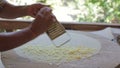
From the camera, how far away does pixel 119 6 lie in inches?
121

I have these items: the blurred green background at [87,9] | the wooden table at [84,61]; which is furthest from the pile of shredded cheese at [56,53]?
the blurred green background at [87,9]

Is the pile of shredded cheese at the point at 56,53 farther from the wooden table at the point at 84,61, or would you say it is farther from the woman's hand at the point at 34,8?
the woman's hand at the point at 34,8

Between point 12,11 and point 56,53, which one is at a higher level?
point 12,11

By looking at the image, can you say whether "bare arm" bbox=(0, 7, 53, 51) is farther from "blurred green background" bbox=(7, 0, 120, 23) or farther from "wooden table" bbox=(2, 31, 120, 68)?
"blurred green background" bbox=(7, 0, 120, 23)

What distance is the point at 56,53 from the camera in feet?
4.27

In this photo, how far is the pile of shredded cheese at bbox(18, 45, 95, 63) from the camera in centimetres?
124

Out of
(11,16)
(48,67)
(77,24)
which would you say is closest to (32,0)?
(77,24)

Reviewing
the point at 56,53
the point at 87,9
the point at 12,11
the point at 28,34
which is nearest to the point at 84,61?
the point at 56,53

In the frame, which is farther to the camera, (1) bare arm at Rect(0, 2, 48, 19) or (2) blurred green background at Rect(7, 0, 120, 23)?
→ (2) blurred green background at Rect(7, 0, 120, 23)

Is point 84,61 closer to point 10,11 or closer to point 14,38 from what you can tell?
point 14,38

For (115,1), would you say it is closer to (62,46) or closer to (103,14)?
(103,14)

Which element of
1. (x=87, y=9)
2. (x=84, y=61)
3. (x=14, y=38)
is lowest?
(x=87, y=9)

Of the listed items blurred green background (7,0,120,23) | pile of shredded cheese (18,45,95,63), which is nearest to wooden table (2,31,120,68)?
pile of shredded cheese (18,45,95,63)

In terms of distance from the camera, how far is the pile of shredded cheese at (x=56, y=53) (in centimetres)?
124
